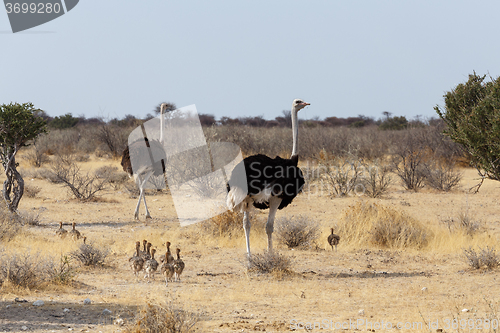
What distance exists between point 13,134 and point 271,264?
7.24 m

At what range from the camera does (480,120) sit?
29.3ft

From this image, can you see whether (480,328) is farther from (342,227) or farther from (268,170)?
(342,227)

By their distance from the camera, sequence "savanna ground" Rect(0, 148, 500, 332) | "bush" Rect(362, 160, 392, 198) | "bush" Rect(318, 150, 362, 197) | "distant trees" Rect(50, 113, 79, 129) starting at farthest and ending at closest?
"distant trees" Rect(50, 113, 79, 129)
"bush" Rect(318, 150, 362, 197)
"bush" Rect(362, 160, 392, 198)
"savanna ground" Rect(0, 148, 500, 332)

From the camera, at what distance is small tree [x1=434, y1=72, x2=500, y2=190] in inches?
338

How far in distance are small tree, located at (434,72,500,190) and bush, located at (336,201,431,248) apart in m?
1.67

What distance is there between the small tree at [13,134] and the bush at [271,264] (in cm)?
653

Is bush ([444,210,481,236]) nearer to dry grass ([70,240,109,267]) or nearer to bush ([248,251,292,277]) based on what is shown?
bush ([248,251,292,277])

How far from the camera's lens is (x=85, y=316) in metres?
5.68

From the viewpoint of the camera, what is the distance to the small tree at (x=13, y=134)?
12.0 metres

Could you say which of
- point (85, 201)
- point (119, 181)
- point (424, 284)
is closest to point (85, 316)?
point (424, 284)

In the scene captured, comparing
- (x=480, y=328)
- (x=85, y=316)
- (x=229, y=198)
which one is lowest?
(x=480, y=328)

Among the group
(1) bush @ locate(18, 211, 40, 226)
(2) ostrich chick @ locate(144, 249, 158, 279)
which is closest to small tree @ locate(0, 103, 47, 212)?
(1) bush @ locate(18, 211, 40, 226)

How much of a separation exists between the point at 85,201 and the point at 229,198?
8.97 metres

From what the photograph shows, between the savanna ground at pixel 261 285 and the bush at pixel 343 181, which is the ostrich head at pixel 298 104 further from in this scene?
the bush at pixel 343 181
